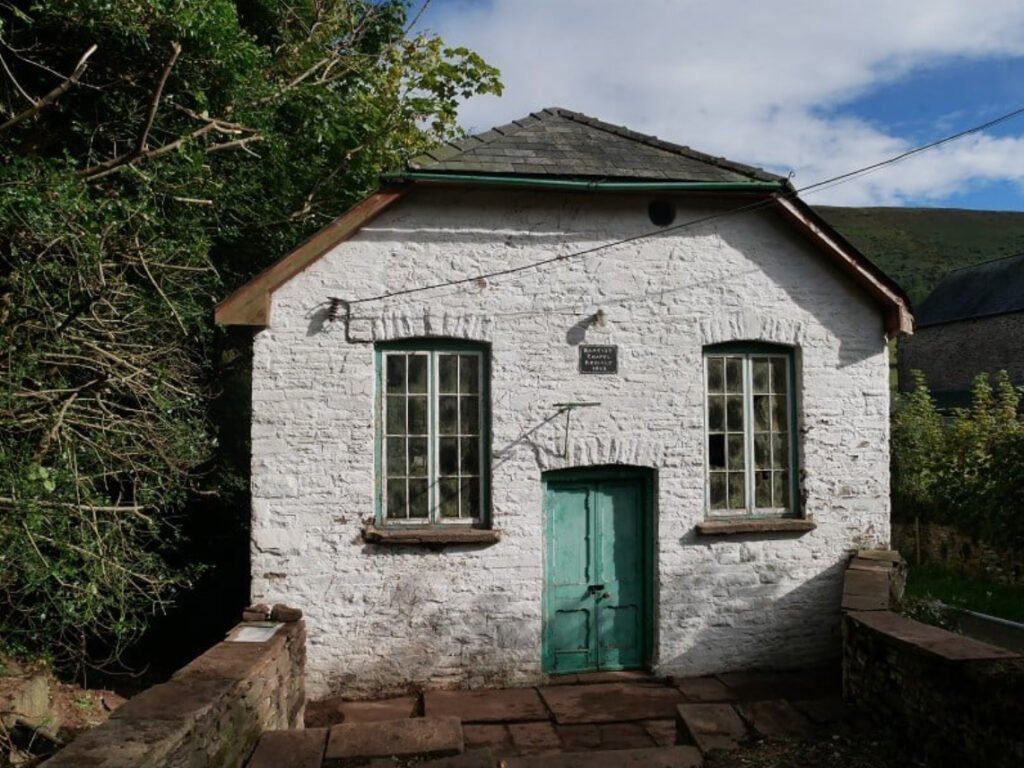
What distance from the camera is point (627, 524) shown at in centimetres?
763

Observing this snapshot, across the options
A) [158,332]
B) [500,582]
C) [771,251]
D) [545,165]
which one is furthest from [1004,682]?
[158,332]

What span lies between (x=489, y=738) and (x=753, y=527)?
3.43 meters

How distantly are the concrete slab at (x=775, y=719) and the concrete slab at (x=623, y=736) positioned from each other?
0.88 metres

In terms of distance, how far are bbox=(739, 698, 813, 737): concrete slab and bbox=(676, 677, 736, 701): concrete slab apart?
114 centimetres

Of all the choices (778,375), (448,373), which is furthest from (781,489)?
(448,373)

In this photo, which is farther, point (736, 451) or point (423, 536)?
point (736, 451)

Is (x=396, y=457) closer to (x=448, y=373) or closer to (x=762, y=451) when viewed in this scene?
(x=448, y=373)

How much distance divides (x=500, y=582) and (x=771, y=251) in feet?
14.9

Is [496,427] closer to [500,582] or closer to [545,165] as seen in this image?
[500,582]

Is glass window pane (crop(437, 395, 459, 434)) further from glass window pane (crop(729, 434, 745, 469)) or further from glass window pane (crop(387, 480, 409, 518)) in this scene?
glass window pane (crop(729, 434, 745, 469))

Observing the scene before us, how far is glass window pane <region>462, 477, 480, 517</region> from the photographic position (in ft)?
24.2

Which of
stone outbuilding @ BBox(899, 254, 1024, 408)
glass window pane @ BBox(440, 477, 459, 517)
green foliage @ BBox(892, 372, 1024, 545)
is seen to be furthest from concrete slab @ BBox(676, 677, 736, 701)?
stone outbuilding @ BBox(899, 254, 1024, 408)

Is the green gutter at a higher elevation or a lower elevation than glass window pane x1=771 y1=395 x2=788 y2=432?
higher

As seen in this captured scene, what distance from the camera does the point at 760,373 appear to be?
7953 millimetres
